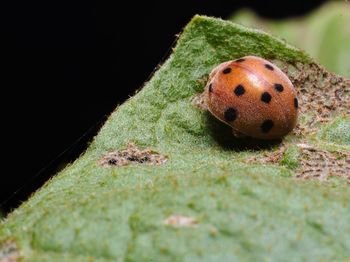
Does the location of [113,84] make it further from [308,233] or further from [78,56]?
[308,233]

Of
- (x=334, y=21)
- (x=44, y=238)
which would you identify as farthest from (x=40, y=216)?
(x=334, y=21)

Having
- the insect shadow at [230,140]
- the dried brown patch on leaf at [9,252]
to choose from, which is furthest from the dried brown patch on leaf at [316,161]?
the dried brown patch on leaf at [9,252]

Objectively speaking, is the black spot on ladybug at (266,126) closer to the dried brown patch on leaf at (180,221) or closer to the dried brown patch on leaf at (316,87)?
the dried brown patch on leaf at (316,87)

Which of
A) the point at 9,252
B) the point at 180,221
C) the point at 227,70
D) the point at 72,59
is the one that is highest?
the point at 227,70

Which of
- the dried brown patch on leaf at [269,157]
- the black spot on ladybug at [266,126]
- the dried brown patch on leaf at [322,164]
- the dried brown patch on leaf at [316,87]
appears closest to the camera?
the dried brown patch on leaf at [322,164]

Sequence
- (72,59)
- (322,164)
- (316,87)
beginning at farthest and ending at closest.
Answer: (72,59), (316,87), (322,164)

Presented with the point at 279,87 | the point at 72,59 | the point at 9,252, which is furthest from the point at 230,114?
the point at 72,59

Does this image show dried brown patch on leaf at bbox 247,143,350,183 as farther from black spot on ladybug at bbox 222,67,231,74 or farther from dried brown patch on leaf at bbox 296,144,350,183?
black spot on ladybug at bbox 222,67,231,74

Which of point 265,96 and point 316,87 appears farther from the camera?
point 316,87

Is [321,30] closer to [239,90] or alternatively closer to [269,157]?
[239,90]
